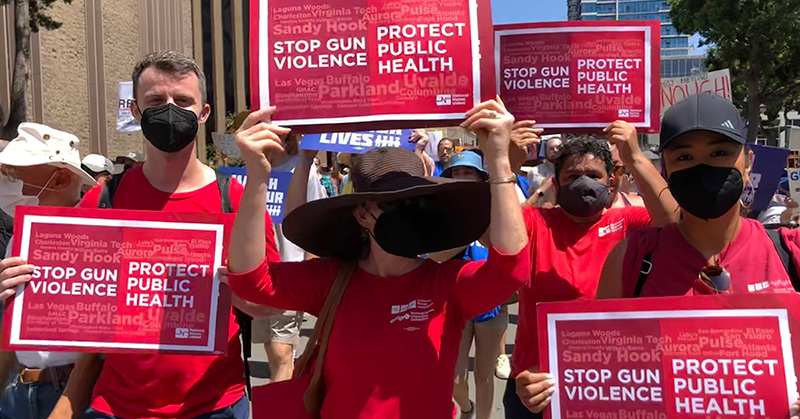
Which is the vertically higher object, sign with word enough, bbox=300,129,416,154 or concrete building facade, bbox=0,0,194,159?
concrete building facade, bbox=0,0,194,159

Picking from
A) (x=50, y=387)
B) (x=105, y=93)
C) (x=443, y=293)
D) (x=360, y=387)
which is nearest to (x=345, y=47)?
(x=443, y=293)

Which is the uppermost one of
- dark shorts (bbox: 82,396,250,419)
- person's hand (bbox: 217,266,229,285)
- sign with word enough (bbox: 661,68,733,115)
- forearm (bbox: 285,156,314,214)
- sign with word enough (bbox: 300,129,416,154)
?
sign with word enough (bbox: 661,68,733,115)

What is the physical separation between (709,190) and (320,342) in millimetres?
1352

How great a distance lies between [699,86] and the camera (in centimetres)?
794

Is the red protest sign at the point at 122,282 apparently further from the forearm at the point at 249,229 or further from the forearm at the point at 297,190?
the forearm at the point at 297,190

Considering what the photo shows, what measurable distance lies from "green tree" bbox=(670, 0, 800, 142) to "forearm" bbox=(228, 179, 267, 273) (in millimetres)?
25426

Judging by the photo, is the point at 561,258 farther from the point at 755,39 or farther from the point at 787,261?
the point at 755,39

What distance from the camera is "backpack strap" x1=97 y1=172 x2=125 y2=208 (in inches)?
105

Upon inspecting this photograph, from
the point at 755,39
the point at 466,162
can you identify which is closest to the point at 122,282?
the point at 466,162

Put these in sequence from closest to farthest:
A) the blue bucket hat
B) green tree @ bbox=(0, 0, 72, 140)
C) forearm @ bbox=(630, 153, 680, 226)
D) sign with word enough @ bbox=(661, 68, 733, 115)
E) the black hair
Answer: forearm @ bbox=(630, 153, 680, 226), the black hair, the blue bucket hat, sign with word enough @ bbox=(661, 68, 733, 115), green tree @ bbox=(0, 0, 72, 140)

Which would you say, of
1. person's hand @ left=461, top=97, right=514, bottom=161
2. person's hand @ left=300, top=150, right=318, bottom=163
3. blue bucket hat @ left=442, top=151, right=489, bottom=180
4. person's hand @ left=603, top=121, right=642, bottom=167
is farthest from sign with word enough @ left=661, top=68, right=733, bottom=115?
person's hand @ left=461, top=97, right=514, bottom=161

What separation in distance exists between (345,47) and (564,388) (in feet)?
4.59

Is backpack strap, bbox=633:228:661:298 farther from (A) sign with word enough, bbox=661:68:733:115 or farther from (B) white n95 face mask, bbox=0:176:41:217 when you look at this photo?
(A) sign with word enough, bbox=661:68:733:115

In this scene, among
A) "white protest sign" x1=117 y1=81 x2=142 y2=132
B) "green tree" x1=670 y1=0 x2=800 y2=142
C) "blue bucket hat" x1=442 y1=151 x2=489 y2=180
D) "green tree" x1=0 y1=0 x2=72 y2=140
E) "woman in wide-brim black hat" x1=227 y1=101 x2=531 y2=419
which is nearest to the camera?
"woman in wide-brim black hat" x1=227 y1=101 x2=531 y2=419
